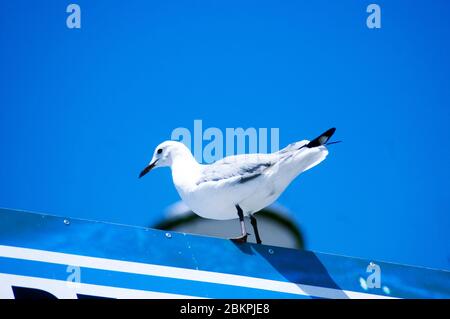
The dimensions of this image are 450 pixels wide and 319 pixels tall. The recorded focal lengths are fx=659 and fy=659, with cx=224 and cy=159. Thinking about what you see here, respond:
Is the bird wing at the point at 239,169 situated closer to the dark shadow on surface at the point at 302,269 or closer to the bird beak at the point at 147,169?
the bird beak at the point at 147,169

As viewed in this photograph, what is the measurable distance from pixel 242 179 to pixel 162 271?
54cm

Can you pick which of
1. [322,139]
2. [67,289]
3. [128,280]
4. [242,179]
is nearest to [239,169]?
[242,179]

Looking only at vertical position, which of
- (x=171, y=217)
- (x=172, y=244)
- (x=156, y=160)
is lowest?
(x=172, y=244)

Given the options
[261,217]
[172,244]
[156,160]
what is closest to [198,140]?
[156,160]

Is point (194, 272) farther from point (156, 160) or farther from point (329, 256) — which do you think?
point (156, 160)

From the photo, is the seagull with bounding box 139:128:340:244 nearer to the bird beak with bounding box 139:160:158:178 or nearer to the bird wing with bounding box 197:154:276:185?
the bird wing with bounding box 197:154:276:185

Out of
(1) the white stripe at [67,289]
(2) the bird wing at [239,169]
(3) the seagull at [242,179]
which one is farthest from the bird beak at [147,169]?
(1) the white stripe at [67,289]

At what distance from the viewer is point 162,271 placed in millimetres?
1818

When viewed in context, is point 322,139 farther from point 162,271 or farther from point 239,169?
point 162,271

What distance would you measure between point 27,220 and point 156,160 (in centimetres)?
70

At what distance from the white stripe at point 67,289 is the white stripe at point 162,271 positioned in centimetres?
5

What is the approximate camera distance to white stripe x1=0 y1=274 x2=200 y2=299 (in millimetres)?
1777

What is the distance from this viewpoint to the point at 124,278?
180 centimetres

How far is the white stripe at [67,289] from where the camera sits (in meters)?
1.78
